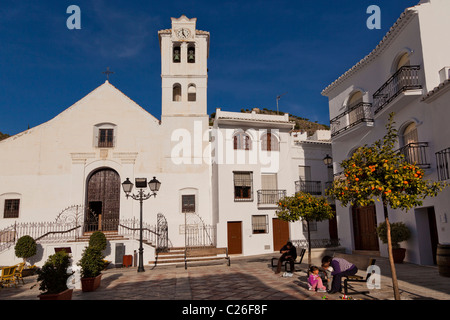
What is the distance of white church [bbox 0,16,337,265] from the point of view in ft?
68.1

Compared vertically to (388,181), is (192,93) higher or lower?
higher

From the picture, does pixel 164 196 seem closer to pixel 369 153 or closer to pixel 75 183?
pixel 75 183

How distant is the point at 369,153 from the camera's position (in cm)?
777

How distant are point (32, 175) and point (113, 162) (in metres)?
4.88

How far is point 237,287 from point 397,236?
7586 millimetres

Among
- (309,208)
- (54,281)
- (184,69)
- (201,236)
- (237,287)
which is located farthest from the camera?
(184,69)

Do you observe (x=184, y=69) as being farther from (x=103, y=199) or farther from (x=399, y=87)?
(x=399, y=87)

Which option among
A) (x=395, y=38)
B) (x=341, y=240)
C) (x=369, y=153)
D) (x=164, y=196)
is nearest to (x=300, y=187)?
(x=341, y=240)

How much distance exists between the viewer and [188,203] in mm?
22062

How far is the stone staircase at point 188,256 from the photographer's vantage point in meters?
17.8

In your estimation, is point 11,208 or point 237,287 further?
point 11,208

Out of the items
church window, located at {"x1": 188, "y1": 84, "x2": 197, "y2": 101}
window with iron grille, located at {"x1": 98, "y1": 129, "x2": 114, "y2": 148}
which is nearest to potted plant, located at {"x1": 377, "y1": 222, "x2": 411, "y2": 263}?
church window, located at {"x1": 188, "y1": 84, "x2": 197, "y2": 101}

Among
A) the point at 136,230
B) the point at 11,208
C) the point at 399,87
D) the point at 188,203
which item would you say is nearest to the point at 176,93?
the point at 188,203

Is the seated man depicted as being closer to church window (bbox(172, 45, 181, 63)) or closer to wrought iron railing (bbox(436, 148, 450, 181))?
wrought iron railing (bbox(436, 148, 450, 181))
